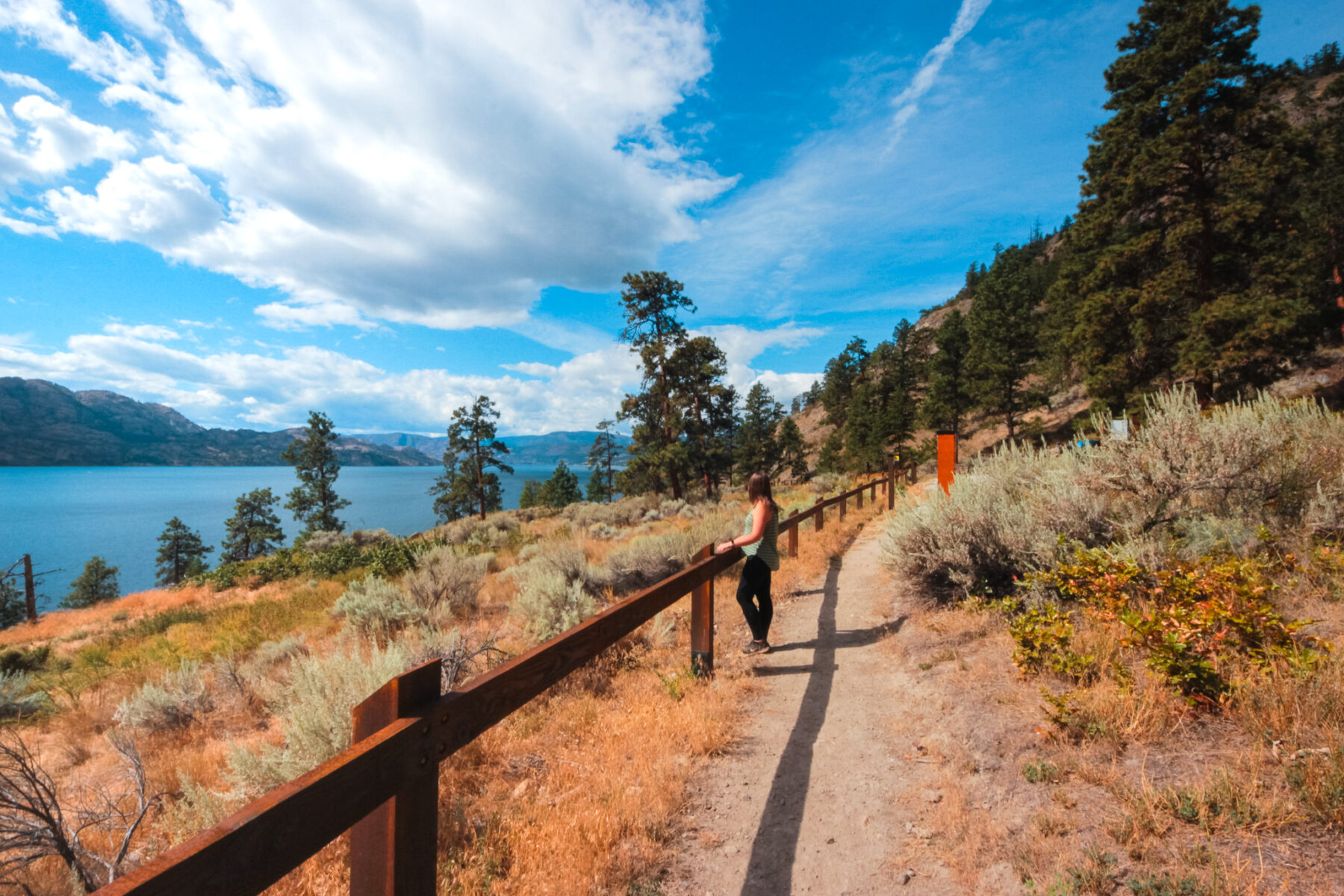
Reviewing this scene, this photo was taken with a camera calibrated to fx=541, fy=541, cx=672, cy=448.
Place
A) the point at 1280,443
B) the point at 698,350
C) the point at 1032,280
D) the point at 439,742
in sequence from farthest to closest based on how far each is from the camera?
the point at 1032,280
the point at 698,350
the point at 1280,443
the point at 439,742

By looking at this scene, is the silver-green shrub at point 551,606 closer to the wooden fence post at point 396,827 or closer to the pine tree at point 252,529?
the wooden fence post at point 396,827

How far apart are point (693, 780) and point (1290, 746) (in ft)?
9.83

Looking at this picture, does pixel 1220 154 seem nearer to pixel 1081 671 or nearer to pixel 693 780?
pixel 1081 671

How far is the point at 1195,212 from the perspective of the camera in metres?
16.0

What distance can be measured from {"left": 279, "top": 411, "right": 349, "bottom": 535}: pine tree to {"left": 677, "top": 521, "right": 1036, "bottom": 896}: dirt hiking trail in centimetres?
4126

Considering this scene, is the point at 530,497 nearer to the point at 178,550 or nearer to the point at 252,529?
the point at 252,529

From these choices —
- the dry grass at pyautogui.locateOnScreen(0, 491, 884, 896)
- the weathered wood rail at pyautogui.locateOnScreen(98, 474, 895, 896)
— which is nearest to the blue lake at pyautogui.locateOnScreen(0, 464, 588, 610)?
the dry grass at pyautogui.locateOnScreen(0, 491, 884, 896)

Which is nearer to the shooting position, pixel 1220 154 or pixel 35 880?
pixel 35 880

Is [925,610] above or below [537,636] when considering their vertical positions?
above

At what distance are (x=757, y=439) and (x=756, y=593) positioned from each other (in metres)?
49.2

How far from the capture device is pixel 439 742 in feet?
5.94

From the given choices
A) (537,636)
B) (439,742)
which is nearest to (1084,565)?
(439,742)

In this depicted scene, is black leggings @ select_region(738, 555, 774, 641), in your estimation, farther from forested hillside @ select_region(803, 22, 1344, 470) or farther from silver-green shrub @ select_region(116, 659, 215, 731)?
forested hillside @ select_region(803, 22, 1344, 470)

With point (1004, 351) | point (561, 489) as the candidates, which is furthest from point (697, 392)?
point (561, 489)
